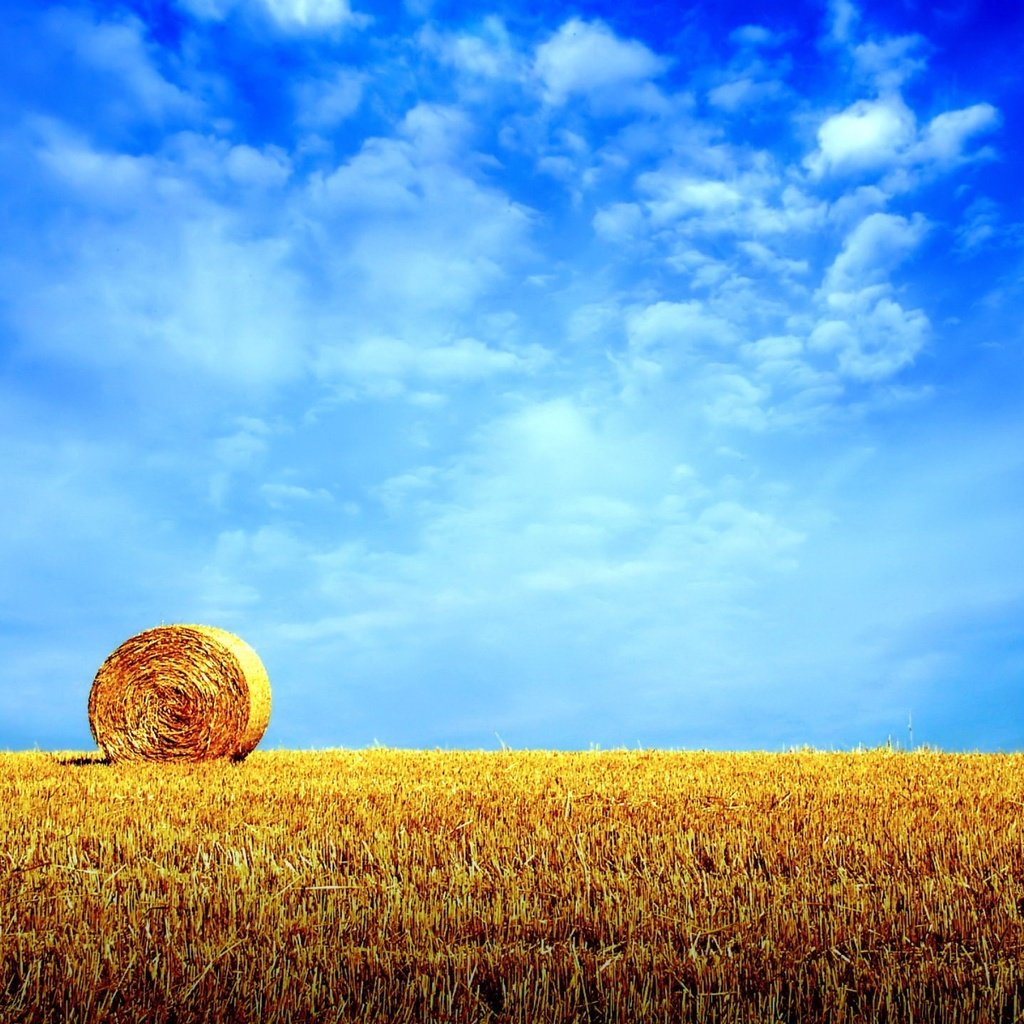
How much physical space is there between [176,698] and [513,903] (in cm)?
862

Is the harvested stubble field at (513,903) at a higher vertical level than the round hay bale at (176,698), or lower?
lower

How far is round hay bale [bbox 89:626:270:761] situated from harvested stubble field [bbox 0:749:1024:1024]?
9.74 ft

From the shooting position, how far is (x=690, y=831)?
283 inches

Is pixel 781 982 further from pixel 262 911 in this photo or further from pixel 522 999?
pixel 262 911

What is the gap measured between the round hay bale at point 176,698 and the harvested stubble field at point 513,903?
297 cm

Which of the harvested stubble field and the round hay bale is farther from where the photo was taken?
the round hay bale

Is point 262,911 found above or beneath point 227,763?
beneath

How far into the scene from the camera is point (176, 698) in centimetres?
1280

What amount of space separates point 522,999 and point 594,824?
12.0ft

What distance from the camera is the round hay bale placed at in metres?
12.8

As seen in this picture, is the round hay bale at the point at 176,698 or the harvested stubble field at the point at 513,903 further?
the round hay bale at the point at 176,698

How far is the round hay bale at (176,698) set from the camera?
502 inches

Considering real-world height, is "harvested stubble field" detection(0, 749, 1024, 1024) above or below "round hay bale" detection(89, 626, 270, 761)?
below

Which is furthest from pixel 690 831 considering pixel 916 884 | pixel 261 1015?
pixel 261 1015
